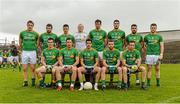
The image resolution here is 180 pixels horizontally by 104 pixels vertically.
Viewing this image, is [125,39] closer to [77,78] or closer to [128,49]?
[128,49]

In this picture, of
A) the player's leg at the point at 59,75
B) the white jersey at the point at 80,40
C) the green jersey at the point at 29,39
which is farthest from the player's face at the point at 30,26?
the player's leg at the point at 59,75

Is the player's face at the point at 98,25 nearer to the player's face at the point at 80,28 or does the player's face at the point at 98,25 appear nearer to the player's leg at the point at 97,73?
the player's face at the point at 80,28

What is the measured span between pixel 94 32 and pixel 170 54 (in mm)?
34285

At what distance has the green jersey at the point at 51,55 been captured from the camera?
44.3 ft

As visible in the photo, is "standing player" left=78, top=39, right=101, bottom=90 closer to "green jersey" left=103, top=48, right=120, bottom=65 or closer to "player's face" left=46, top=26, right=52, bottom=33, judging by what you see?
"green jersey" left=103, top=48, right=120, bottom=65

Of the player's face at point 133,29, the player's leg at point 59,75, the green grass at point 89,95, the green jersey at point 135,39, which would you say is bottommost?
the green grass at point 89,95

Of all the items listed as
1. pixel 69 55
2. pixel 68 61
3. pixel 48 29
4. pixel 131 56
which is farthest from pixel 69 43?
pixel 131 56

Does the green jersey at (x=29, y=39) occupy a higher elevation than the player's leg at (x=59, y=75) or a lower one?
higher

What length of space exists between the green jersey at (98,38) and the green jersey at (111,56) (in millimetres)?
599

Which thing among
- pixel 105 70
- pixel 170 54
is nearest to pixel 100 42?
pixel 105 70

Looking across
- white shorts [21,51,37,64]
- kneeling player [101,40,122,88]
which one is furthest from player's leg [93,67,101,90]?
white shorts [21,51,37,64]

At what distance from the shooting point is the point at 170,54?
154 ft

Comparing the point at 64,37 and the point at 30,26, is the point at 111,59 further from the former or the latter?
the point at 30,26

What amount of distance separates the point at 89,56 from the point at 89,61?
0.54 ft
